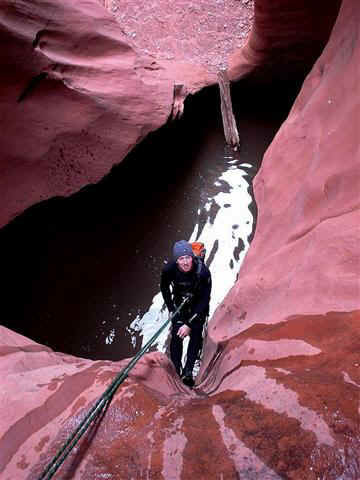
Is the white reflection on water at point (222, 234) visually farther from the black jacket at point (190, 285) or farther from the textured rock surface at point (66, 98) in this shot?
the textured rock surface at point (66, 98)

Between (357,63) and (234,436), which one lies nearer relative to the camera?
(234,436)

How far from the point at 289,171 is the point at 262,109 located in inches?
152

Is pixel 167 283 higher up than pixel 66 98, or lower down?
lower down

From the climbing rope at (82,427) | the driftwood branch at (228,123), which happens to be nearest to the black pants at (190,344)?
the climbing rope at (82,427)

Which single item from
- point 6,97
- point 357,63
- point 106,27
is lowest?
point 357,63

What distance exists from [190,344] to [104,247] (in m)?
1.89

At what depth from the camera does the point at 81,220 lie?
453 cm

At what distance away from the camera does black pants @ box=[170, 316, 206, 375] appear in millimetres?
2900

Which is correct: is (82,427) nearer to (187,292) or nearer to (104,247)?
(187,292)

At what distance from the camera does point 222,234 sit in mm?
4699

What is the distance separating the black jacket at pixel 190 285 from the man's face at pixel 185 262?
6 centimetres

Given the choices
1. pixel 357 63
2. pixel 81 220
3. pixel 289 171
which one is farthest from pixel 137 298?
pixel 357 63

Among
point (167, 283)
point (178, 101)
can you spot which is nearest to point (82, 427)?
point (167, 283)

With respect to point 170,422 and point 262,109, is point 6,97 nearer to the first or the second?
point 170,422
